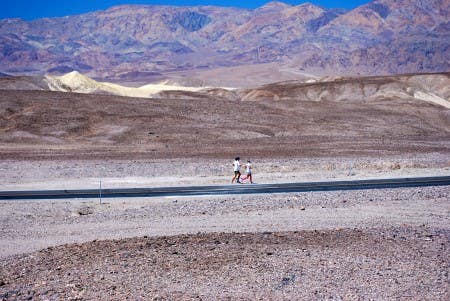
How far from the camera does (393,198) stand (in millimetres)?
19688

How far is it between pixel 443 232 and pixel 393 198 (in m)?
6.33

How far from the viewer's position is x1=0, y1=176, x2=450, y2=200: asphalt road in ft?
73.9

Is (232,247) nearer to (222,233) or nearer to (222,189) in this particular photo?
(222,233)

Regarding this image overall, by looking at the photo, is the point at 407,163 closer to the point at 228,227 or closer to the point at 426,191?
the point at 426,191

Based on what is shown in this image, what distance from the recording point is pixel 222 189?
24.4 meters

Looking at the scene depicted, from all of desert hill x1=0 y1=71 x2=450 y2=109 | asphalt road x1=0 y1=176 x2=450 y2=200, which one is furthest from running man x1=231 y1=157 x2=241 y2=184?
desert hill x1=0 y1=71 x2=450 y2=109

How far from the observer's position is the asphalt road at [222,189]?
2252 centimetres

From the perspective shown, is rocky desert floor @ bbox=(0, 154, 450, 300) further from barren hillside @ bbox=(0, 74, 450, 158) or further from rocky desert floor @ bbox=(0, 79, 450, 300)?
barren hillside @ bbox=(0, 74, 450, 158)

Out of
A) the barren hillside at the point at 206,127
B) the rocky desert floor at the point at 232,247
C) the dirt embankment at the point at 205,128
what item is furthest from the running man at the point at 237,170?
the barren hillside at the point at 206,127

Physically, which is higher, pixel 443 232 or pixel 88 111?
pixel 88 111

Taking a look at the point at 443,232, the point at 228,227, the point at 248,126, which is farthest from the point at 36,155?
the point at 443,232

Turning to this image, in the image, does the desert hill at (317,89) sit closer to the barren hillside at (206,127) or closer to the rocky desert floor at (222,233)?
the barren hillside at (206,127)

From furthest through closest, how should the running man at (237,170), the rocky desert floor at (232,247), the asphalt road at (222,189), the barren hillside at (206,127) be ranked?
the barren hillside at (206,127) < the running man at (237,170) < the asphalt road at (222,189) < the rocky desert floor at (232,247)

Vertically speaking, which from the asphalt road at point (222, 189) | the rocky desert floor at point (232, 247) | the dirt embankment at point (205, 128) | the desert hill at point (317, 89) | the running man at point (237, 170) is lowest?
the rocky desert floor at point (232, 247)
